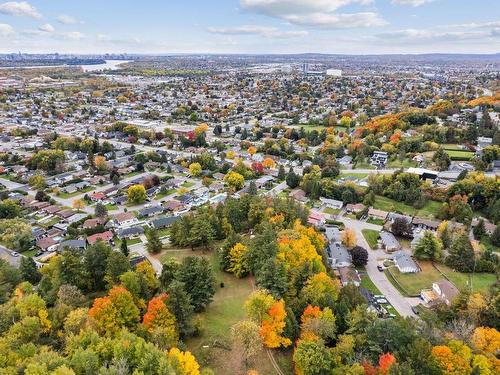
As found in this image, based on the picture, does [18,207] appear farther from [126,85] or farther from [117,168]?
[126,85]

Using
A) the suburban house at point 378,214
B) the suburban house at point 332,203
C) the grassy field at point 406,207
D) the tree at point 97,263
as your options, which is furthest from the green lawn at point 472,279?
the tree at point 97,263

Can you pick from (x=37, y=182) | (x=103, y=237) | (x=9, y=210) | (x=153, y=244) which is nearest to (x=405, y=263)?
(x=153, y=244)

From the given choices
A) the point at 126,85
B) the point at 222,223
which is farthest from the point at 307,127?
the point at 126,85

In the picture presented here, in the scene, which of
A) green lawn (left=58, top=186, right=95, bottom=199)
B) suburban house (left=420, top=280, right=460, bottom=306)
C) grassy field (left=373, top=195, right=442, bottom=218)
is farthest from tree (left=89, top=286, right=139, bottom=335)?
grassy field (left=373, top=195, right=442, bottom=218)

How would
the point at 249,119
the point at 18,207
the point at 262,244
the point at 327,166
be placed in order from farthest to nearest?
the point at 249,119 < the point at 327,166 < the point at 18,207 < the point at 262,244

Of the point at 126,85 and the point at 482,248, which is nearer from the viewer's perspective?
the point at 482,248

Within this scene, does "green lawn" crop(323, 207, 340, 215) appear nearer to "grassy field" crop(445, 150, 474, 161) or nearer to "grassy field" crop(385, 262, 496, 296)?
"grassy field" crop(385, 262, 496, 296)

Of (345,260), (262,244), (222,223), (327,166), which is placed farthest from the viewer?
(327,166)
